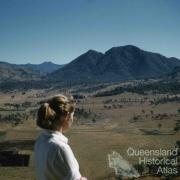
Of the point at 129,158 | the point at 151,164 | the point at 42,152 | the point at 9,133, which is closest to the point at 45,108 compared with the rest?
the point at 42,152

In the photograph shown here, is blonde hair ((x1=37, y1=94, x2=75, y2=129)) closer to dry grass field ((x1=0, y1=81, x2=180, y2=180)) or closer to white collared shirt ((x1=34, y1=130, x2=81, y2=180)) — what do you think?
white collared shirt ((x1=34, y1=130, x2=81, y2=180))

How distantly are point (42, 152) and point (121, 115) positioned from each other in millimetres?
102594

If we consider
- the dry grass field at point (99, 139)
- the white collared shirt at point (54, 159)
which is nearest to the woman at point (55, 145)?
the white collared shirt at point (54, 159)

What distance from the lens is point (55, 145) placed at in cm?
367

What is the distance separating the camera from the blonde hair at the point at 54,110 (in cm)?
390

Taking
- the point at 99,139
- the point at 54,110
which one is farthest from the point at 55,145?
the point at 99,139

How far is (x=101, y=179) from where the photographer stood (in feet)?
111

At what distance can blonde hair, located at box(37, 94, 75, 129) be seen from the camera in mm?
3896

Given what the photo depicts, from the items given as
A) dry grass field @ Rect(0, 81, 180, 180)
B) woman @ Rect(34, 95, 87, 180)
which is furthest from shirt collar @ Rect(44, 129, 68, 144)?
dry grass field @ Rect(0, 81, 180, 180)

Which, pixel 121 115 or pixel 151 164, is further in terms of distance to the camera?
pixel 121 115

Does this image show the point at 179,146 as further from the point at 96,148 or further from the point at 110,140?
the point at 110,140

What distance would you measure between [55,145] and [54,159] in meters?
0.12

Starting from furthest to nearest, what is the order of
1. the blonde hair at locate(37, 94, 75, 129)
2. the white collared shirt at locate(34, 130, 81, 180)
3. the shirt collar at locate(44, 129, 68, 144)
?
the blonde hair at locate(37, 94, 75, 129) < the shirt collar at locate(44, 129, 68, 144) < the white collared shirt at locate(34, 130, 81, 180)

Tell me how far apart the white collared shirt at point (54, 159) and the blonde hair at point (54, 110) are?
0.09 m
